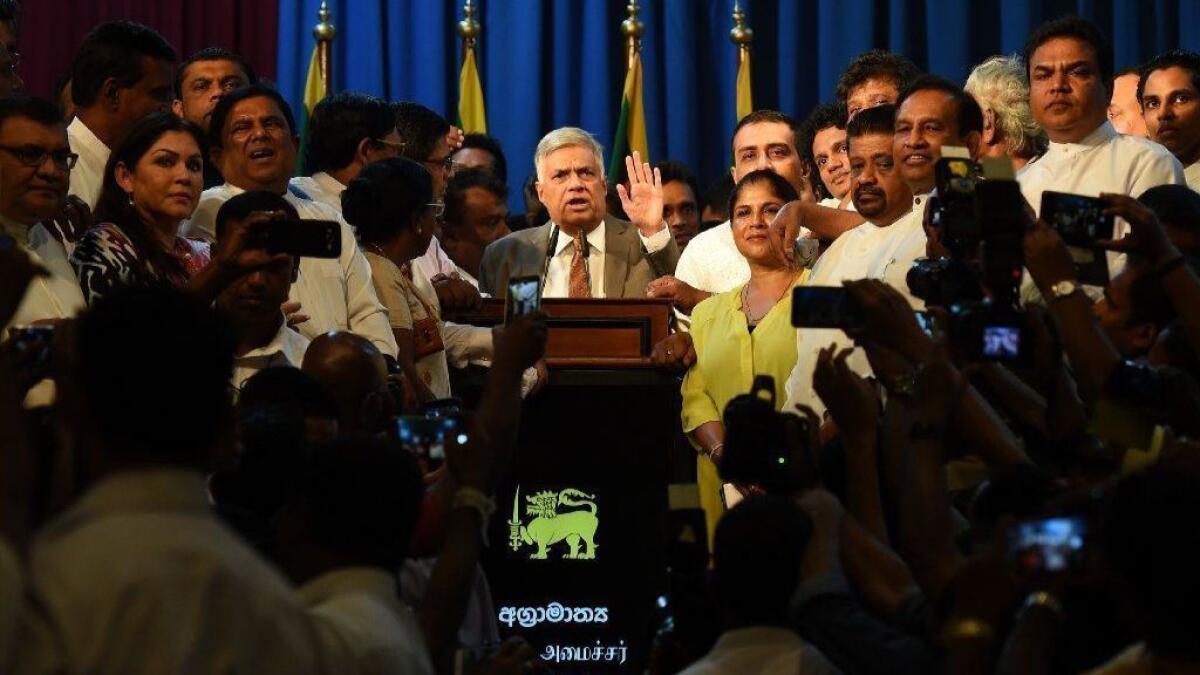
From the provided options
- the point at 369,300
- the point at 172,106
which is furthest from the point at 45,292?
the point at 172,106

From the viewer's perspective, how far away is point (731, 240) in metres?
6.24

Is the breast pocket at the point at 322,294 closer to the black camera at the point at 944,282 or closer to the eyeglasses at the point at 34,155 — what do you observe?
the eyeglasses at the point at 34,155

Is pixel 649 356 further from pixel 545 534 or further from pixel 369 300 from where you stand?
pixel 369 300

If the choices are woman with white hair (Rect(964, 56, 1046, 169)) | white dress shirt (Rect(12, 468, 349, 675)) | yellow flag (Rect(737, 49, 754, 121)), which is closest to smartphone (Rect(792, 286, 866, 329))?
white dress shirt (Rect(12, 468, 349, 675))

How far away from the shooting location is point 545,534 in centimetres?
533

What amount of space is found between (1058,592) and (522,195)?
266 inches

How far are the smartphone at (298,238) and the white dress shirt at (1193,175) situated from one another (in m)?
2.83

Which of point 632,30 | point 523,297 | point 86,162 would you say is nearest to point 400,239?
point 86,162

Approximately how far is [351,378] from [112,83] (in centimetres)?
195

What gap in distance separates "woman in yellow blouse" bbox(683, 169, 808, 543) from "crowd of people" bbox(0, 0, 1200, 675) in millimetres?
10

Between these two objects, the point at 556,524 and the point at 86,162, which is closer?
the point at 86,162

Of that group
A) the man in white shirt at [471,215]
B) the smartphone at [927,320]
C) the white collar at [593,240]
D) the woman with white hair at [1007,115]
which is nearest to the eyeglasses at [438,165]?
the man in white shirt at [471,215]

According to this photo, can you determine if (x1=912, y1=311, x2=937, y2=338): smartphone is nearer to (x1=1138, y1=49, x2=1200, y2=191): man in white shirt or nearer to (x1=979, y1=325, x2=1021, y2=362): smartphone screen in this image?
(x1=979, y1=325, x2=1021, y2=362): smartphone screen

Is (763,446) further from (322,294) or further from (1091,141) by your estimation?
(1091,141)
